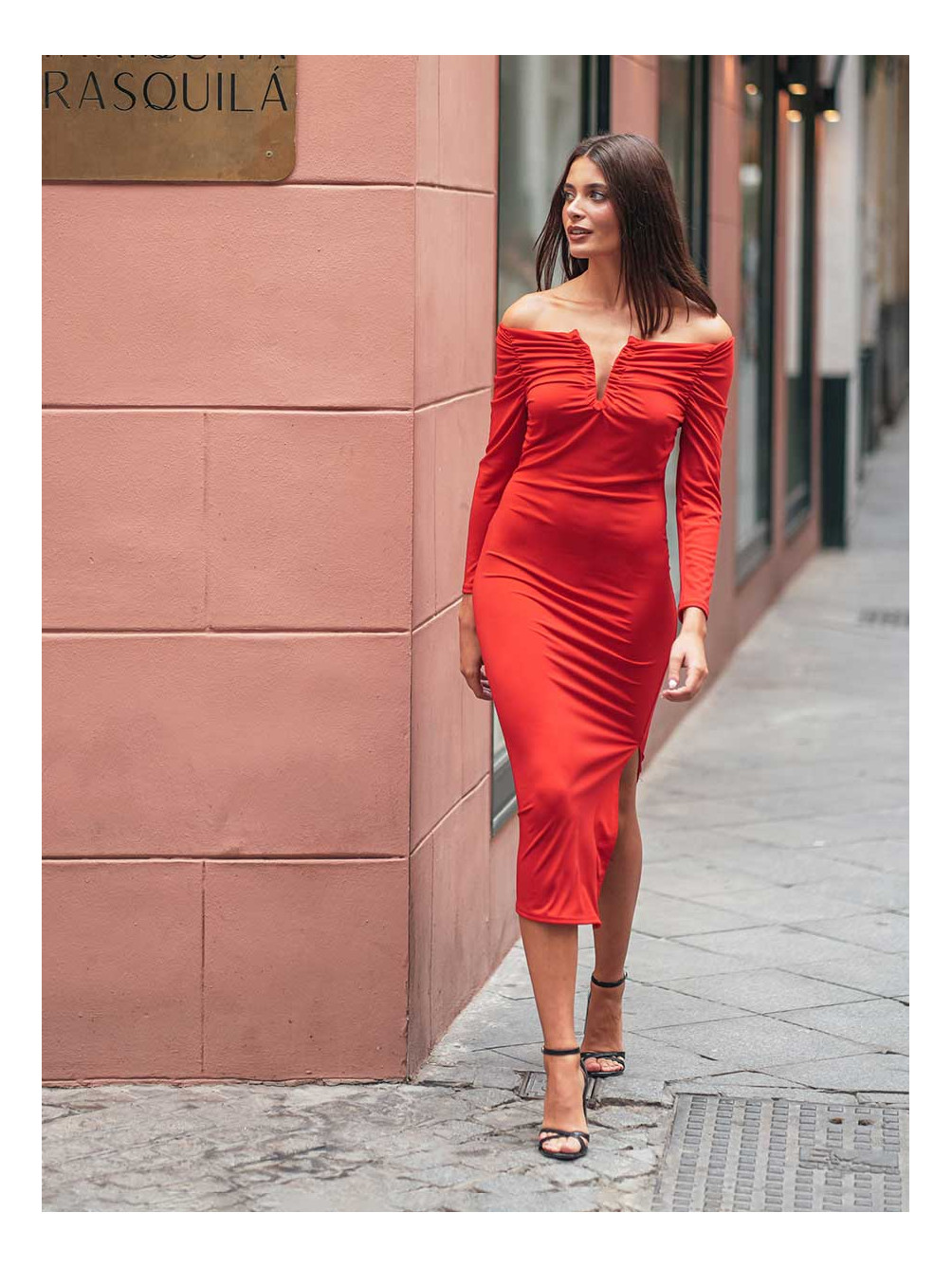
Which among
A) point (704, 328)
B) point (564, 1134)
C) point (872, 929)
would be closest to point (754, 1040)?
point (564, 1134)

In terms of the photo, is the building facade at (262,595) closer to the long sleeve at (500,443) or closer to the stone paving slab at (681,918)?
the long sleeve at (500,443)

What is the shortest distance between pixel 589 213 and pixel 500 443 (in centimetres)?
53

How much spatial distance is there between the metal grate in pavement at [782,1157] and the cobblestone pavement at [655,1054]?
5 centimetres

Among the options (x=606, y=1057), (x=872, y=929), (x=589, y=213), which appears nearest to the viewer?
(x=589, y=213)

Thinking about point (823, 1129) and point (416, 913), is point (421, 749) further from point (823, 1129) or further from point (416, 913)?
point (823, 1129)

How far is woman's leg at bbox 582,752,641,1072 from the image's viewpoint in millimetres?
4754

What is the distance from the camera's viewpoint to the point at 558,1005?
441 centimetres

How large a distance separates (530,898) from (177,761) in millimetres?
937

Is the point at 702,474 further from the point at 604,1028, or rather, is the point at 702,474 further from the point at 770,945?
the point at 770,945

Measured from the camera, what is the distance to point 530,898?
438 centimetres

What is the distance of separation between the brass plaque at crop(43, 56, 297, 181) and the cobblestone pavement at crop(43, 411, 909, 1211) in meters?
2.11

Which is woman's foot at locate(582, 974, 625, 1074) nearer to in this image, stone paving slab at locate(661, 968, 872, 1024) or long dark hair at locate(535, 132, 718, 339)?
stone paving slab at locate(661, 968, 872, 1024)

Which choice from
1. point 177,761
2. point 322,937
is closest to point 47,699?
point 177,761

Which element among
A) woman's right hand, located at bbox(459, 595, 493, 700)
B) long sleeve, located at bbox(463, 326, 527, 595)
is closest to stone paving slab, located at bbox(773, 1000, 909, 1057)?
woman's right hand, located at bbox(459, 595, 493, 700)
